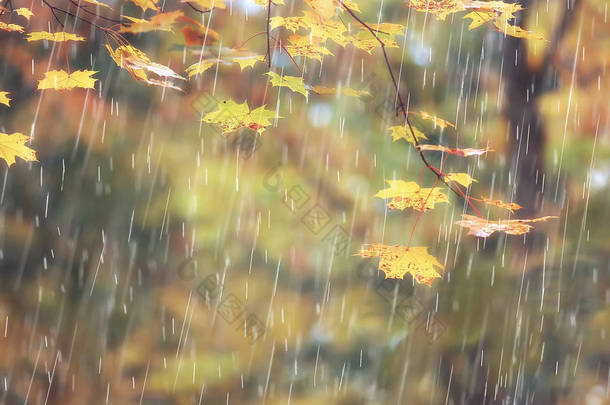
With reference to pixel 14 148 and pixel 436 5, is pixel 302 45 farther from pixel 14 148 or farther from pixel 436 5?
pixel 14 148

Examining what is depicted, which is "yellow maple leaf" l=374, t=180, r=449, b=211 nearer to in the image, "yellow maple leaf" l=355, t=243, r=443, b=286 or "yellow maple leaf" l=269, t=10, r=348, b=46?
"yellow maple leaf" l=355, t=243, r=443, b=286

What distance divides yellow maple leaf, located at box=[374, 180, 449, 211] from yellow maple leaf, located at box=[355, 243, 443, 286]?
0.21 meters

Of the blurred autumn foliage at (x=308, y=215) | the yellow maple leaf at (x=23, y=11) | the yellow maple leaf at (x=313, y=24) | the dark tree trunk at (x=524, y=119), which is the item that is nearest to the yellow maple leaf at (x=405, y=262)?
the blurred autumn foliage at (x=308, y=215)

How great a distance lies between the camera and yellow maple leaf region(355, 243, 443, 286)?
224 cm

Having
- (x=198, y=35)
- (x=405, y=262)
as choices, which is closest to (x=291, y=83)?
(x=198, y=35)

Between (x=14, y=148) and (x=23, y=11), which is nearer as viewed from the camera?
(x=14, y=148)

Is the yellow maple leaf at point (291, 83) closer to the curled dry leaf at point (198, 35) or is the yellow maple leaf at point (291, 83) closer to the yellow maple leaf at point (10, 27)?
the curled dry leaf at point (198, 35)

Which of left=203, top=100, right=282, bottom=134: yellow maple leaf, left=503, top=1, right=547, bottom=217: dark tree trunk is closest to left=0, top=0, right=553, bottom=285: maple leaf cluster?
left=203, top=100, right=282, bottom=134: yellow maple leaf

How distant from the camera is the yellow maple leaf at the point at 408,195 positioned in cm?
197

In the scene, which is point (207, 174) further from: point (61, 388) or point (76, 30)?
point (61, 388)

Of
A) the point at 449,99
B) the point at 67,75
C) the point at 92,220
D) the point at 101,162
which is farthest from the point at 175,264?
the point at 449,99

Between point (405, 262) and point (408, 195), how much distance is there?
1.44 feet

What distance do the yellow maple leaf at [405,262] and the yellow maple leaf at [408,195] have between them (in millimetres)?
213

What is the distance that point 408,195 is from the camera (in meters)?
2.13
